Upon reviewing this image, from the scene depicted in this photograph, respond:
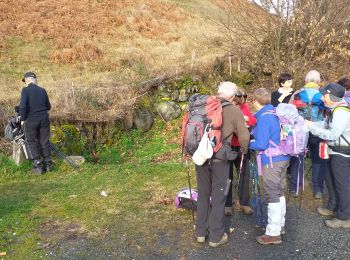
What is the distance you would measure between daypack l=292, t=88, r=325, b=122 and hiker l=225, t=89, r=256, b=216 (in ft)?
3.16

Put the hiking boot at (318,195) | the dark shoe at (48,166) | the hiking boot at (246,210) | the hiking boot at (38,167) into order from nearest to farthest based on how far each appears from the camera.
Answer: the hiking boot at (246,210)
the hiking boot at (318,195)
the hiking boot at (38,167)
the dark shoe at (48,166)

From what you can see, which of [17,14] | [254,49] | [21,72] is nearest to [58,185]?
[254,49]

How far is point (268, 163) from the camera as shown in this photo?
14.8 feet

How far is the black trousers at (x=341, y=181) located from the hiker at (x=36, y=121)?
5.63m

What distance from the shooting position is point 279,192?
14.9ft

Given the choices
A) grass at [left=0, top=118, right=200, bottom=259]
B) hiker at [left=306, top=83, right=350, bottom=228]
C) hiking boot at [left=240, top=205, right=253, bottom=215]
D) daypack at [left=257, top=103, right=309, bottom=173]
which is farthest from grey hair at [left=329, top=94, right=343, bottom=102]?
grass at [left=0, top=118, right=200, bottom=259]

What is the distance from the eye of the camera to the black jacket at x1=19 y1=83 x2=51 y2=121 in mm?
7598

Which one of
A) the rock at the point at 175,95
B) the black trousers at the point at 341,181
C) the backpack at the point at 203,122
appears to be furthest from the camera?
the rock at the point at 175,95

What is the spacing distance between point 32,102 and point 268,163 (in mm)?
5204

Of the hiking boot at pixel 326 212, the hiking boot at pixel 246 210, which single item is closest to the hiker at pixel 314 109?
the hiking boot at pixel 326 212

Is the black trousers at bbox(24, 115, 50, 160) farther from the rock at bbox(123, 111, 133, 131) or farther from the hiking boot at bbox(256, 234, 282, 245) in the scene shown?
the hiking boot at bbox(256, 234, 282, 245)

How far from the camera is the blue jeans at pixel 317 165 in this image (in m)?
5.89

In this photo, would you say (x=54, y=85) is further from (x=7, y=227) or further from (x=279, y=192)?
(x=279, y=192)

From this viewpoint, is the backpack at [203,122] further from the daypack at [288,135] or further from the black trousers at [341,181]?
the black trousers at [341,181]
